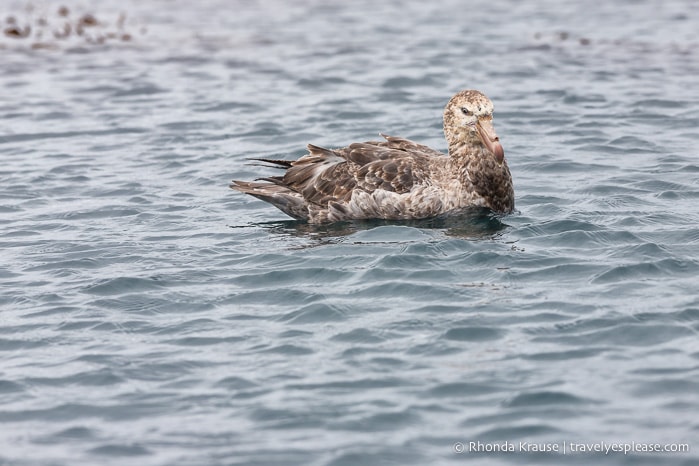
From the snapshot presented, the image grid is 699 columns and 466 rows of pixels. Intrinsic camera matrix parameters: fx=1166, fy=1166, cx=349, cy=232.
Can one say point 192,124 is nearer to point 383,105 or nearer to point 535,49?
point 383,105

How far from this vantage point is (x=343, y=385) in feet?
26.9

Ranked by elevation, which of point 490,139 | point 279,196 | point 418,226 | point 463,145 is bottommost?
point 418,226

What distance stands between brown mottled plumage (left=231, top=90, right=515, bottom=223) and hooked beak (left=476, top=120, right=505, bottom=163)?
0.01 meters

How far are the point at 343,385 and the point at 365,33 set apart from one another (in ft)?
57.2

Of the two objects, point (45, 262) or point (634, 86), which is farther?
point (634, 86)

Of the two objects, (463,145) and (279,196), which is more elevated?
(463,145)

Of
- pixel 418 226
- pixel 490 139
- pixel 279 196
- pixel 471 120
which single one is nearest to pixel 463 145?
pixel 471 120

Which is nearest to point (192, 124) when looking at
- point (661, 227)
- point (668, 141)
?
point (668, 141)

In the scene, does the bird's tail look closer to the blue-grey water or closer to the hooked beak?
the blue-grey water

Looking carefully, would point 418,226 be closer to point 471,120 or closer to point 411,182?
point 411,182

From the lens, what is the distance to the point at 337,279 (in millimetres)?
10531

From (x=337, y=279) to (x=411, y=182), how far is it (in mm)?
2153

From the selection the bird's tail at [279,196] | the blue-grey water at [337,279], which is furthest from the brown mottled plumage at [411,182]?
the blue-grey water at [337,279]

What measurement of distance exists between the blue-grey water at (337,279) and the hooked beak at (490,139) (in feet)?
2.59
